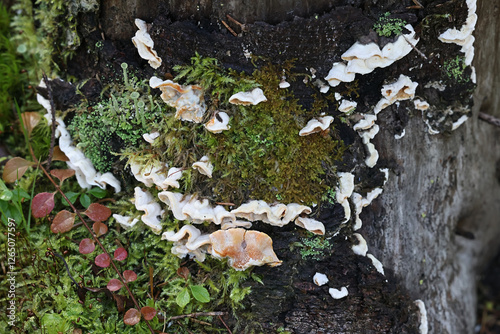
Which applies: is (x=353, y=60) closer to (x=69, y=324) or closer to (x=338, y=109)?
(x=338, y=109)

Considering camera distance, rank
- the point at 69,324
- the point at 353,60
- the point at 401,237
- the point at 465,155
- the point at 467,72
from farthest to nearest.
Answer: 1. the point at 465,155
2. the point at 401,237
3. the point at 467,72
4. the point at 69,324
5. the point at 353,60

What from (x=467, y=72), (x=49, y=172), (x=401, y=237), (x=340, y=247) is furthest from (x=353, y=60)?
(x=49, y=172)

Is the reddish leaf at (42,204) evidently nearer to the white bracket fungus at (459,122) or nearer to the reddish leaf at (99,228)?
the reddish leaf at (99,228)

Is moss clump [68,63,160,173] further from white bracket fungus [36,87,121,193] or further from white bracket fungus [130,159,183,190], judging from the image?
white bracket fungus [130,159,183,190]

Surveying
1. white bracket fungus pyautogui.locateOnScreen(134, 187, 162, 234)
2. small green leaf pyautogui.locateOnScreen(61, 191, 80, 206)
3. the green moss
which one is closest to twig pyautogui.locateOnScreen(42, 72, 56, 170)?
small green leaf pyautogui.locateOnScreen(61, 191, 80, 206)

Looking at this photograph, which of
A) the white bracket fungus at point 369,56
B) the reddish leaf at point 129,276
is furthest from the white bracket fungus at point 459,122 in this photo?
the reddish leaf at point 129,276

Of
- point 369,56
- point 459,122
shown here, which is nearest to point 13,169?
point 369,56

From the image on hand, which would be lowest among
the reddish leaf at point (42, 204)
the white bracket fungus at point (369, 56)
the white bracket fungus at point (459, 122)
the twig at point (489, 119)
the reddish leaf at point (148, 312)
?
the reddish leaf at point (148, 312)
